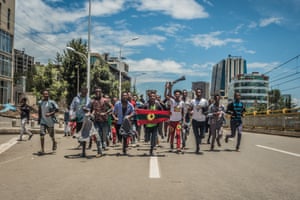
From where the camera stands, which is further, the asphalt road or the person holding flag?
the person holding flag

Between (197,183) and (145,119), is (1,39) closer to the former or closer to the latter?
(145,119)

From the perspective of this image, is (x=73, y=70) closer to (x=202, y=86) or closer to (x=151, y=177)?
(x=202, y=86)

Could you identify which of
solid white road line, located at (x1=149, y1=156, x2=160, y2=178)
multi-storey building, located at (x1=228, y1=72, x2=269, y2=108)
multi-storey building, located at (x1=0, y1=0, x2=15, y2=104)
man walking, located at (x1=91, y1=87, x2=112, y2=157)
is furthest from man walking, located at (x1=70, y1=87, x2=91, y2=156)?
multi-storey building, located at (x1=228, y1=72, x2=269, y2=108)

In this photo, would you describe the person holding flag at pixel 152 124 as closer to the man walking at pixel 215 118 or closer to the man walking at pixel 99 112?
the man walking at pixel 99 112

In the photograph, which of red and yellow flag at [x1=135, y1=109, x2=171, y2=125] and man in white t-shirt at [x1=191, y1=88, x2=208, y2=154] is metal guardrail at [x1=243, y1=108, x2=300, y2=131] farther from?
red and yellow flag at [x1=135, y1=109, x2=171, y2=125]

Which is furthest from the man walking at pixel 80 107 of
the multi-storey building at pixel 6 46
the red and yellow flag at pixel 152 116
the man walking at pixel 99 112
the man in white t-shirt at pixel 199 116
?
the multi-storey building at pixel 6 46

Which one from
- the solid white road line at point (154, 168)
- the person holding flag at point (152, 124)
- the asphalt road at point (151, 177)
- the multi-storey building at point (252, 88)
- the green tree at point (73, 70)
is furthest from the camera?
the multi-storey building at point (252, 88)

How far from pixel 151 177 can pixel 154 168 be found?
1.08 meters

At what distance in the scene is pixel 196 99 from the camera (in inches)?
447

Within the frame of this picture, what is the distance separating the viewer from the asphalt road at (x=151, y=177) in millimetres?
5547

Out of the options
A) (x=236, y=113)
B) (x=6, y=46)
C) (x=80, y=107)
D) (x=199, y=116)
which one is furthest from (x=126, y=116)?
(x=6, y=46)

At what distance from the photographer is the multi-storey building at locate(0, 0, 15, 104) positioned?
45.0 metres

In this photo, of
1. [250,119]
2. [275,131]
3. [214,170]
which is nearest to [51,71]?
[250,119]

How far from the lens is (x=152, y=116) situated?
35.2ft
